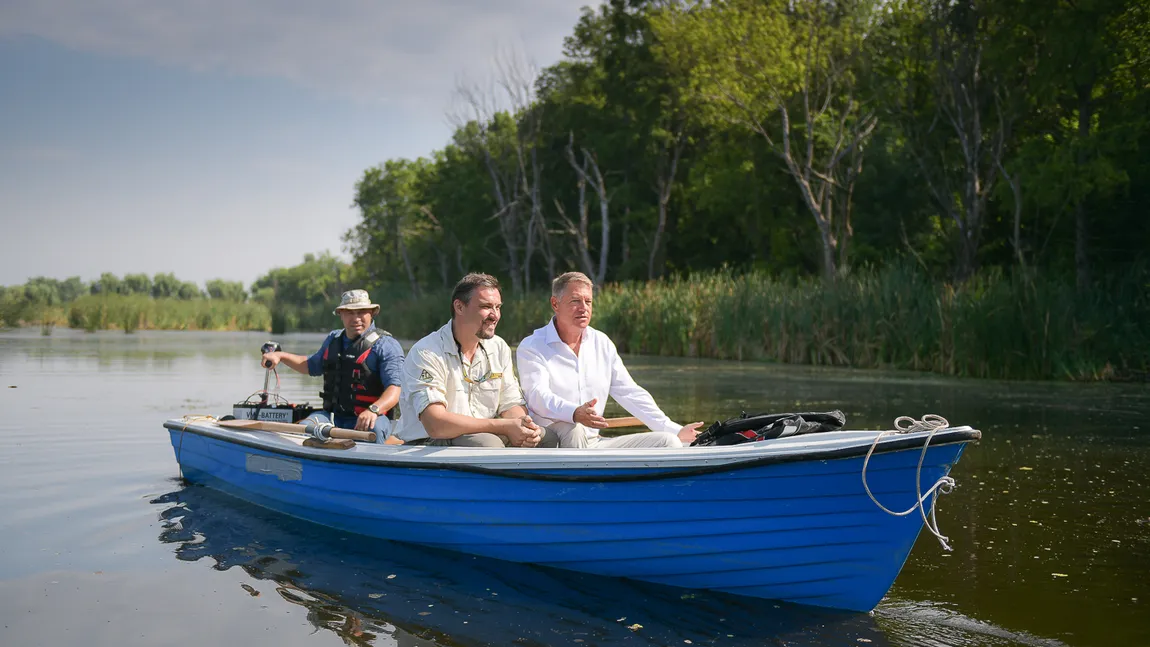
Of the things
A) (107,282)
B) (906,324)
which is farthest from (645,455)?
(107,282)

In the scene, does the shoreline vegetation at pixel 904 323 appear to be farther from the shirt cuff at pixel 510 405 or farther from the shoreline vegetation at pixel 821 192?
the shirt cuff at pixel 510 405

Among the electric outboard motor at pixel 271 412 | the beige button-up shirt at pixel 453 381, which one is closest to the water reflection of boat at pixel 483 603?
the beige button-up shirt at pixel 453 381

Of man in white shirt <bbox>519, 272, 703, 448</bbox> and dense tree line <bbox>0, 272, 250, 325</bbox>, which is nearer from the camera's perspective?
man in white shirt <bbox>519, 272, 703, 448</bbox>

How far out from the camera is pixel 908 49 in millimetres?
24172

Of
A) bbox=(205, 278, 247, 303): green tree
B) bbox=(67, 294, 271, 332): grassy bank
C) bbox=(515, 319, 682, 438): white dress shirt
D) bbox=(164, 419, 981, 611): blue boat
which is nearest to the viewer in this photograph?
bbox=(164, 419, 981, 611): blue boat

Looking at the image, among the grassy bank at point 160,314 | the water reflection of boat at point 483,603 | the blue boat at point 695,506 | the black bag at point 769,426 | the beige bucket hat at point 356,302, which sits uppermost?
the grassy bank at point 160,314

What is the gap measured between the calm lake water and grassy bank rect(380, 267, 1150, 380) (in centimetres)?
583

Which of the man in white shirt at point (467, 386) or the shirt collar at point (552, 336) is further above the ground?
the shirt collar at point (552, 336)

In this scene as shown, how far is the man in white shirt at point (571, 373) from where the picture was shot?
4.98 metres

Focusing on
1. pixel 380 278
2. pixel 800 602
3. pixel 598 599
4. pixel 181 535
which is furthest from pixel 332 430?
pixel 380 278

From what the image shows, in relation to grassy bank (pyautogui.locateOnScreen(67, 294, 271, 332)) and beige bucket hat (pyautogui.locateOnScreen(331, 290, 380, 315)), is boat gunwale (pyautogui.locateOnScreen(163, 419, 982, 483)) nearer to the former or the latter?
beige bucket hat (pyautogui.locateOnScreen(331, 290, 380, 315))

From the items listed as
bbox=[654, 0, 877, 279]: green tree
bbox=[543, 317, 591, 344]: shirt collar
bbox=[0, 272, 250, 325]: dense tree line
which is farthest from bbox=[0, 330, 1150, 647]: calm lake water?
bbox=[0, 272, 250, 325]: dense tree line

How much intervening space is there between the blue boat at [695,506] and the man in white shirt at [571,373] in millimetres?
406

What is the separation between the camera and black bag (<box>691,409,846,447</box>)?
4.42m
